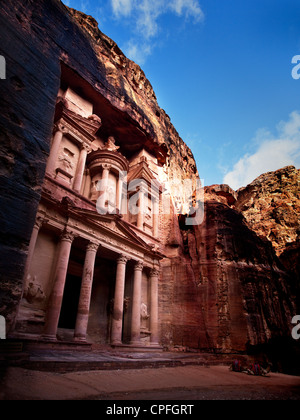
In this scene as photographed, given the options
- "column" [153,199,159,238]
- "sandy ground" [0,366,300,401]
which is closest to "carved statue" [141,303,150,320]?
"column" [153,199,159,238]

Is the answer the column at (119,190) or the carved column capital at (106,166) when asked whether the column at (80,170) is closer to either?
the carved column capital at (106,166)

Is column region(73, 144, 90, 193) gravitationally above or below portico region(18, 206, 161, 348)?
above

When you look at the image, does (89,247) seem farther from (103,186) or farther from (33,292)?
(103,186)

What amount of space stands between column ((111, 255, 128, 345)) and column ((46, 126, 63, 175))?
6.24m

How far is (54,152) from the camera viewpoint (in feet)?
46.1

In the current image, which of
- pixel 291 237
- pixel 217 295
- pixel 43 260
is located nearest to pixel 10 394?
pixel 43 260

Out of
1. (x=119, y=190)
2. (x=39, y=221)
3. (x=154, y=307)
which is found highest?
(x=119, y=190)

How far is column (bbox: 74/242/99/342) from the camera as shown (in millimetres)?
10750

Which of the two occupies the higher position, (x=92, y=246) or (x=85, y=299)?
(x=92, y=246)

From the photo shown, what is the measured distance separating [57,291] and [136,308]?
16.8ft

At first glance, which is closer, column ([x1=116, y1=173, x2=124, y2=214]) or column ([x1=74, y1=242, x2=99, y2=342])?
column ([x1=74, y1=242, x2=99, y2=342])

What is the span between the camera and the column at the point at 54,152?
524 inches

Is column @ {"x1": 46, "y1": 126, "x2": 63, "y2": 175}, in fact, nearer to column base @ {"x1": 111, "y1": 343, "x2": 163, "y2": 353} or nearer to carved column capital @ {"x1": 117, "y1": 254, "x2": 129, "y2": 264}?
carved column capital @ {"x1": 117, "y1": 254, "x2": 129, "y2": 264}

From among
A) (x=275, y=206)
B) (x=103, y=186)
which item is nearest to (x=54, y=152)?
(x=103, y=186)
